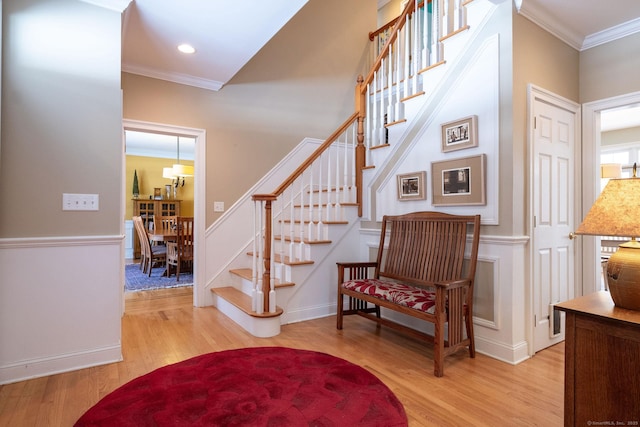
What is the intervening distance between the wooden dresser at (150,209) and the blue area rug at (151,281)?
1963mm

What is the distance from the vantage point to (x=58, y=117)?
2260 mm

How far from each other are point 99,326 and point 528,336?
3.11 metres

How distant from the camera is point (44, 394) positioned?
2.00 meters

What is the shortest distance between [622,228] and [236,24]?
2.76 meters

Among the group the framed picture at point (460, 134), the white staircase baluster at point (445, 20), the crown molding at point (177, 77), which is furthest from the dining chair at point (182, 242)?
the white staircase baluster at point (445, 20)

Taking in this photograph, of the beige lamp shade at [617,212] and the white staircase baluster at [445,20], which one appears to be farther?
the white staircase baluster at [445,20]

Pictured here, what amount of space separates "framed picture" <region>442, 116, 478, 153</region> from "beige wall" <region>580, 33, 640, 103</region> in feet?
3.79

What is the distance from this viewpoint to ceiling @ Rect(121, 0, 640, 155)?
246 cm

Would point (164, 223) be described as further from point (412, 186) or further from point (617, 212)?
point (617, 212)

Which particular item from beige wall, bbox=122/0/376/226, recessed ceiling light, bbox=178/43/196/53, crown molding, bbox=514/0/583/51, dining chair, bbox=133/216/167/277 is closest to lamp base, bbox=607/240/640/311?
crown molding, bbox=514/0/583/51

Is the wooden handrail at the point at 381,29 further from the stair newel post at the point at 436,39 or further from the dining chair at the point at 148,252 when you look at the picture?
the dining chair at the point at 148,252

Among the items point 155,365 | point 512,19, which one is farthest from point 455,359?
point 512,19

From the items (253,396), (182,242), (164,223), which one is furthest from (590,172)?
(164,223)

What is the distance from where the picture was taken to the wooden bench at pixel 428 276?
7.62ft
